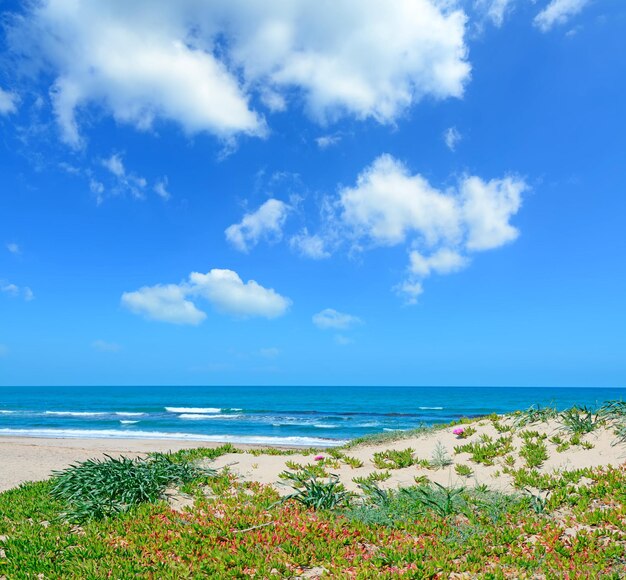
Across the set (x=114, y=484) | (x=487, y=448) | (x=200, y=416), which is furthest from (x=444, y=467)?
(x=200, y=416)

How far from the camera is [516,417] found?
11.7 metres

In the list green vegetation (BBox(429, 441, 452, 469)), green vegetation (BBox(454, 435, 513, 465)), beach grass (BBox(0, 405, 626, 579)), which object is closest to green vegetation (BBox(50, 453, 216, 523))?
beach grass (BBox(0, 405, 626, 579))

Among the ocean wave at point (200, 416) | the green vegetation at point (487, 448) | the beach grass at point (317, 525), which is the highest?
the green vegetation at point (487, 448)

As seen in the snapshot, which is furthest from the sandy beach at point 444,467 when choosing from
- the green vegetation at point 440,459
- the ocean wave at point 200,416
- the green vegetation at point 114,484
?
the ocean wave at point 200,416

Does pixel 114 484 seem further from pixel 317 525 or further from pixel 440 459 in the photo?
pixel 440 459

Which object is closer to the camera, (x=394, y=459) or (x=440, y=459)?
(x=440, y=459)

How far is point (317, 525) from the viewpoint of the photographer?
6.34 meters

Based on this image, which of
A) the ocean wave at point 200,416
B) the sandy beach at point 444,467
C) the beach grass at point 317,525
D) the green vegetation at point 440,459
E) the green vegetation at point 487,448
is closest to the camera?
the beach grass at point 317,525

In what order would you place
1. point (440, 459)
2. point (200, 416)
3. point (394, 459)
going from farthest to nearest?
1. point (200, 416)
2. point (394, 459)
3. point (440, 459)

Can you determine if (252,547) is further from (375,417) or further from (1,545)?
(375,417)

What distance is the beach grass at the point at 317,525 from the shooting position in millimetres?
5195

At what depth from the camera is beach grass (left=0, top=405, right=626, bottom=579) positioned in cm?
520

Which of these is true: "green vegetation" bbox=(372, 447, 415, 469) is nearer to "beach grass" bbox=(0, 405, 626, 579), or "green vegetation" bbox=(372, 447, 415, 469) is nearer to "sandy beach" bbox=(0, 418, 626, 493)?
"sandy beach" bbox=(0, 418, 626, 493)

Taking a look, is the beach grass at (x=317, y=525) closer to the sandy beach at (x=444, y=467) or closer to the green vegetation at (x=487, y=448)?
the green vegetation at (x=487, y=448)
